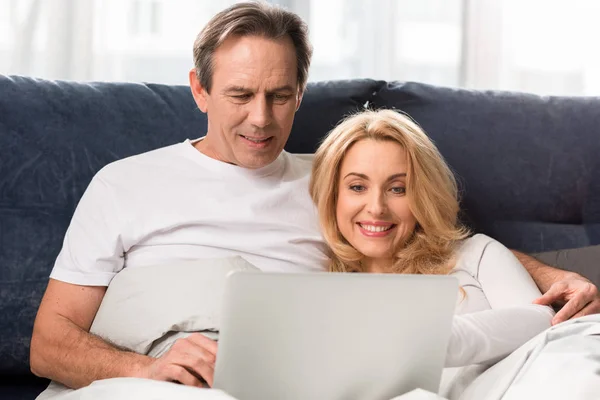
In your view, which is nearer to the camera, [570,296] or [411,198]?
[570,296]

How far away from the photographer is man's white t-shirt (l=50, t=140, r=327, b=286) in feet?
5.64

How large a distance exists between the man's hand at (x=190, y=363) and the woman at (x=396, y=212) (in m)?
0.52

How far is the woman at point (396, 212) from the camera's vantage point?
1.79 m

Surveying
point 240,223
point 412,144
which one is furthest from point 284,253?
point 412,144

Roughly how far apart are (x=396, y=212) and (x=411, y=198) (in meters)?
0.04

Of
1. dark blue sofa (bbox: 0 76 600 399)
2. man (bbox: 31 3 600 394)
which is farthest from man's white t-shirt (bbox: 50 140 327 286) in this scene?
dark blue sofa (bbox: 0 76 600 399)

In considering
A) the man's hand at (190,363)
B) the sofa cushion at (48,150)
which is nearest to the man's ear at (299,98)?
the sofa cushion at (48,150)

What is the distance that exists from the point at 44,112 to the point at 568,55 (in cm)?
196

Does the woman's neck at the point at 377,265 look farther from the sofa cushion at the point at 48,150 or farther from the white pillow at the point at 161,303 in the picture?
the sofa cushion at the point at 48,150

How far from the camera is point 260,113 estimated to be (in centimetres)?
177

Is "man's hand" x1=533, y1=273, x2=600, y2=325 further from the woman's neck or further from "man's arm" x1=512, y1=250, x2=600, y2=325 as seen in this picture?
the woman's neck

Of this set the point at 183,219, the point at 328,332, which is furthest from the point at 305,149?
the point at 328,332

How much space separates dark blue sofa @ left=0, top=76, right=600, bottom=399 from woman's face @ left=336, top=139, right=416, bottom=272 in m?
0.25

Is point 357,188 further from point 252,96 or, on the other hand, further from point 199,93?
point 199,93
